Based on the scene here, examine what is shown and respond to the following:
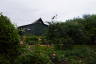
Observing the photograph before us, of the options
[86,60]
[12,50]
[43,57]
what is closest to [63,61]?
[86,60]

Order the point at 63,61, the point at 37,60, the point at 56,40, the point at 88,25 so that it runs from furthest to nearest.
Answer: the point at 88,25
the point at 56,40
the point at 63,61
the point at 37,60

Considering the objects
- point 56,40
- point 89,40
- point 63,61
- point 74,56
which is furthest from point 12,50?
point 89,40

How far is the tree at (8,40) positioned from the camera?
222 inches

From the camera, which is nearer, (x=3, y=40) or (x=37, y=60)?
(x=3, y=40)

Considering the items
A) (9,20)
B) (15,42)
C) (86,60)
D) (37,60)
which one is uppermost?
(9,20)

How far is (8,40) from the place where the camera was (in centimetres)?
564

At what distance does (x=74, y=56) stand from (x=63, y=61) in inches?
67.5

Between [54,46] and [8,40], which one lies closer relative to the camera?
[8,40]

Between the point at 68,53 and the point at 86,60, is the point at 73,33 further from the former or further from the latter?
the point at 86,60

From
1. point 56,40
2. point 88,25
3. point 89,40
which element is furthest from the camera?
point 88,25

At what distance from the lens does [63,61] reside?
12.0 meters

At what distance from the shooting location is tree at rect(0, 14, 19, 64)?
5.64 m

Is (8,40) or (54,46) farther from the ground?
(8,40)

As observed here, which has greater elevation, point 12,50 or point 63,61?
point 12,50
